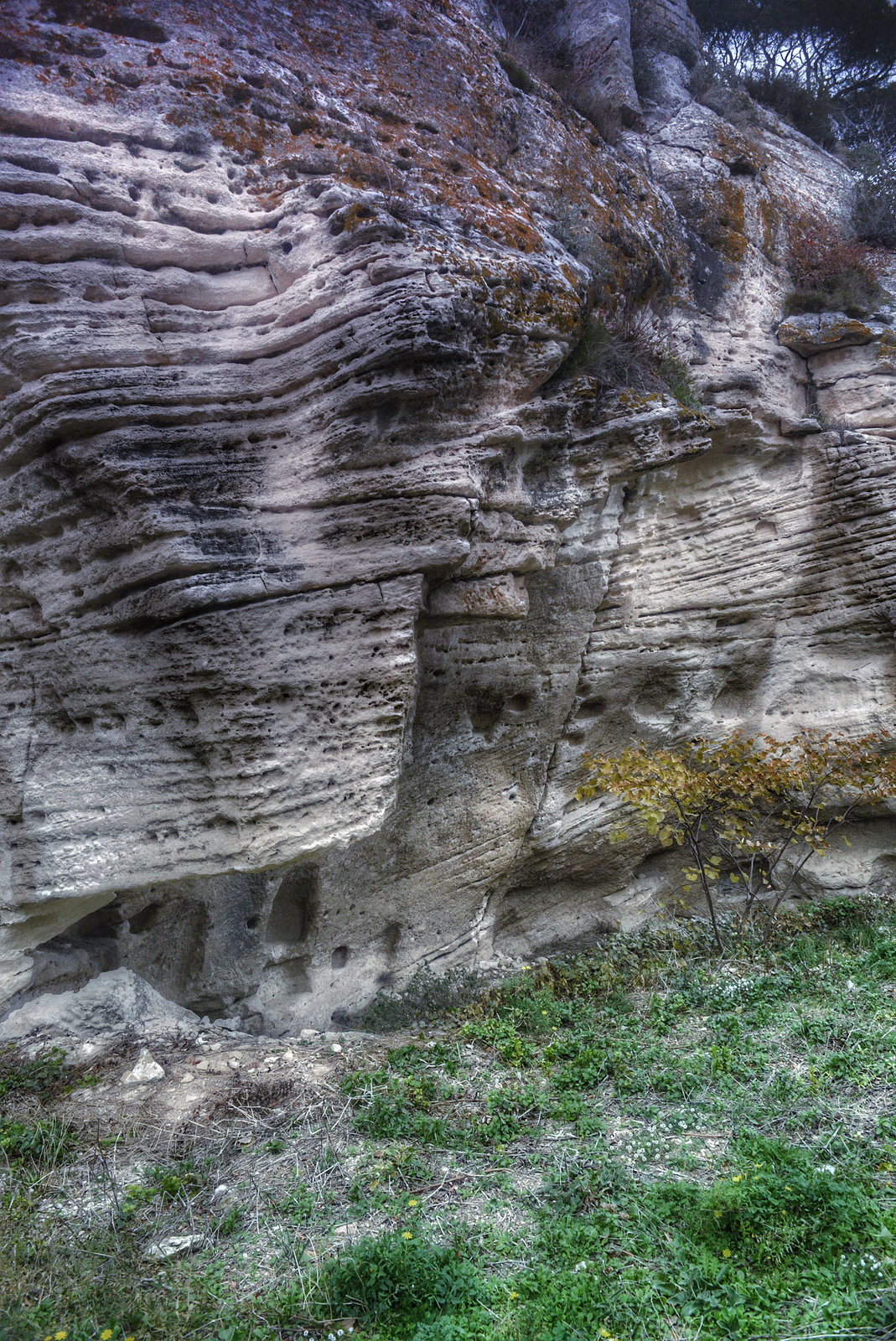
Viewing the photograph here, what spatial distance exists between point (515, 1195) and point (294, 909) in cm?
350

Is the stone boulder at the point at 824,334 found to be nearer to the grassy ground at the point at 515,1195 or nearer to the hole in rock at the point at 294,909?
the grassy ground at the point at 515,1195

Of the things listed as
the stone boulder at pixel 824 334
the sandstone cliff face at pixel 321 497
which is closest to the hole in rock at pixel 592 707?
the sandstone cliff face at pixel 321 497

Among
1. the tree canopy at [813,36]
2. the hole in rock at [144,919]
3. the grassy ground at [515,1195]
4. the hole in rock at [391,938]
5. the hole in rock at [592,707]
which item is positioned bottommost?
the hole in rock at [391,938]

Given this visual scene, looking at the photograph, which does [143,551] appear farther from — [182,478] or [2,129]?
[2,129]

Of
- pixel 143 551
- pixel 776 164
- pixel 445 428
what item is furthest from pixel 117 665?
pixel 776 164

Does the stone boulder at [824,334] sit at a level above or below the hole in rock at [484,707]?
above

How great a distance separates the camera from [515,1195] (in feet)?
11.9

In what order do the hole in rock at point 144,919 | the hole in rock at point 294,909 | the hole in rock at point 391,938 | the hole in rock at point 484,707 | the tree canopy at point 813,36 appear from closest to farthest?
the hole in rock at point 144,919 → the hole in rock at point 294,909 → the hole in rock at point 484,707 → the hole in rock at point 391,938 → the tree canopy at point 813,36

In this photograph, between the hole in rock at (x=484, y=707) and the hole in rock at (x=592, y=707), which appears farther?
the hole in rock at (x=592, y=707)

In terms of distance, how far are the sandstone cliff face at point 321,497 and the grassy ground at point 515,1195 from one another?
162cm

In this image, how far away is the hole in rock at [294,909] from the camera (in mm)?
6488

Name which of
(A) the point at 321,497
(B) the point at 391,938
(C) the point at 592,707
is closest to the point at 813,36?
(C) the point at 592,707

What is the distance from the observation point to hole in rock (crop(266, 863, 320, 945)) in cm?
649

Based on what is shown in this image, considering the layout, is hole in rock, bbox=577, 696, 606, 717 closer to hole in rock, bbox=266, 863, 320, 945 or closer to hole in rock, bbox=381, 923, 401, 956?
hole in rock, bbox=381, 923, 401, 956
